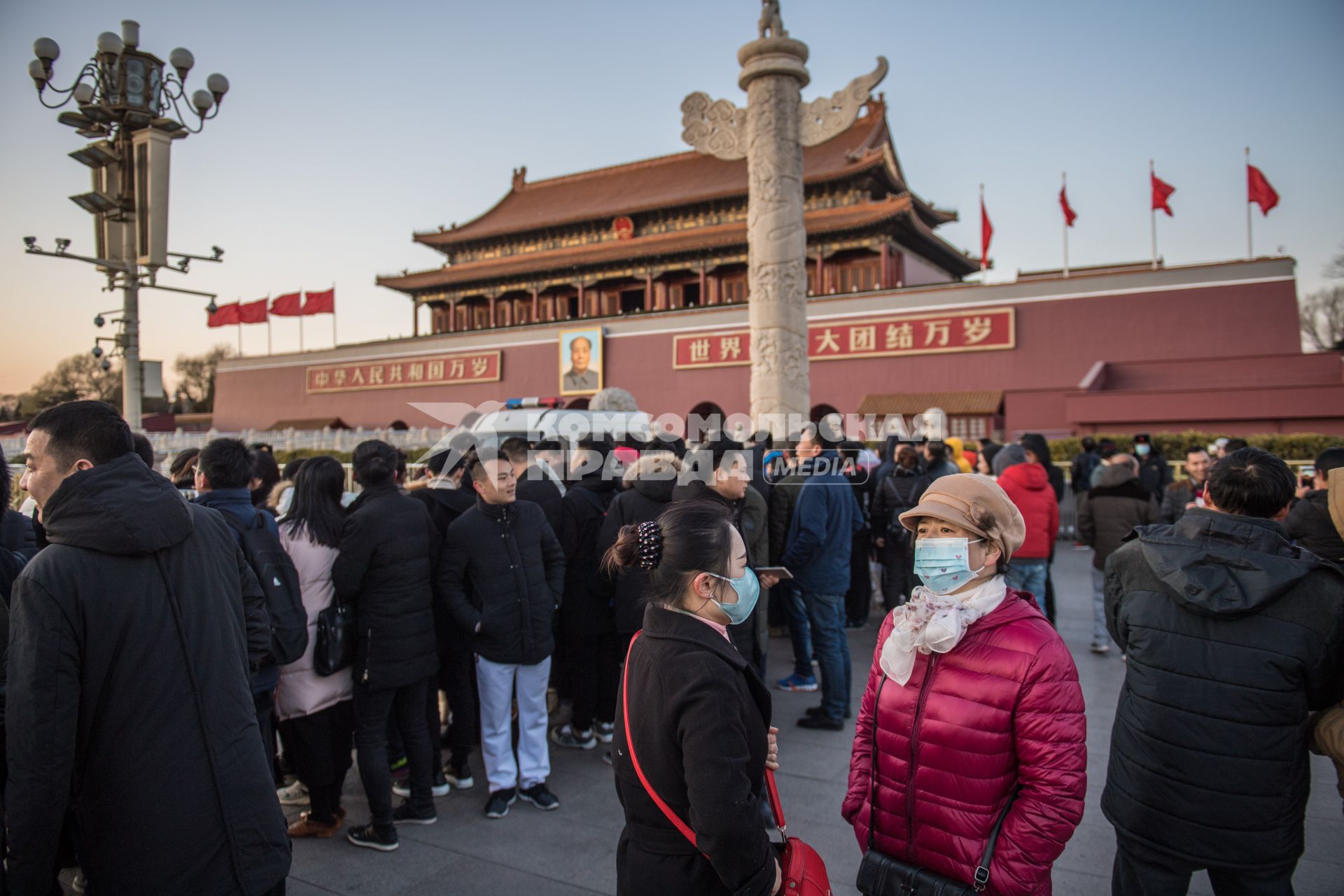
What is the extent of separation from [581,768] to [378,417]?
2470 cm

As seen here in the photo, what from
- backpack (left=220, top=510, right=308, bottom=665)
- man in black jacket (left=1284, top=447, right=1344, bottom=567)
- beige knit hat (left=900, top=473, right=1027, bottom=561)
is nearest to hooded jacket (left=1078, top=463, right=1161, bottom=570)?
man in black jacket (left=1284, top=447, right=1344, bottom=567)

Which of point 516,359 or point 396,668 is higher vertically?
point 516,359

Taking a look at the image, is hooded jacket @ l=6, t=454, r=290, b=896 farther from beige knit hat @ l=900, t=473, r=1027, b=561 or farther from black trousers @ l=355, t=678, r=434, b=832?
beige knit hat @ l=900, t=473, r=1027, b=561

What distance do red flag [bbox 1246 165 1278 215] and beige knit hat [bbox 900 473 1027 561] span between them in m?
17.1

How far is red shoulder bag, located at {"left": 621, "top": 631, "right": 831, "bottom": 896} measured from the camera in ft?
5.29

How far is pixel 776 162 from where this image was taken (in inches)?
358

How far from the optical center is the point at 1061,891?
8.88 ft

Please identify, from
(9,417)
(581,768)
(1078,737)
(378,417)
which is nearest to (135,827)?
(1078,737)

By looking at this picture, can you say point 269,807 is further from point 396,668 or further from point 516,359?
point 516,359

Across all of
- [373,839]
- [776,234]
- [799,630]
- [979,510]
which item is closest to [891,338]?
[776,234]

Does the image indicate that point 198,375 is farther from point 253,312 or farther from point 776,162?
point 776,162

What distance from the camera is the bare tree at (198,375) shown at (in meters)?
46.7

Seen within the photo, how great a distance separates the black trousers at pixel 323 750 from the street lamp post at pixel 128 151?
6297 millimetres

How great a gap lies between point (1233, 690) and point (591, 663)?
2983 mm
